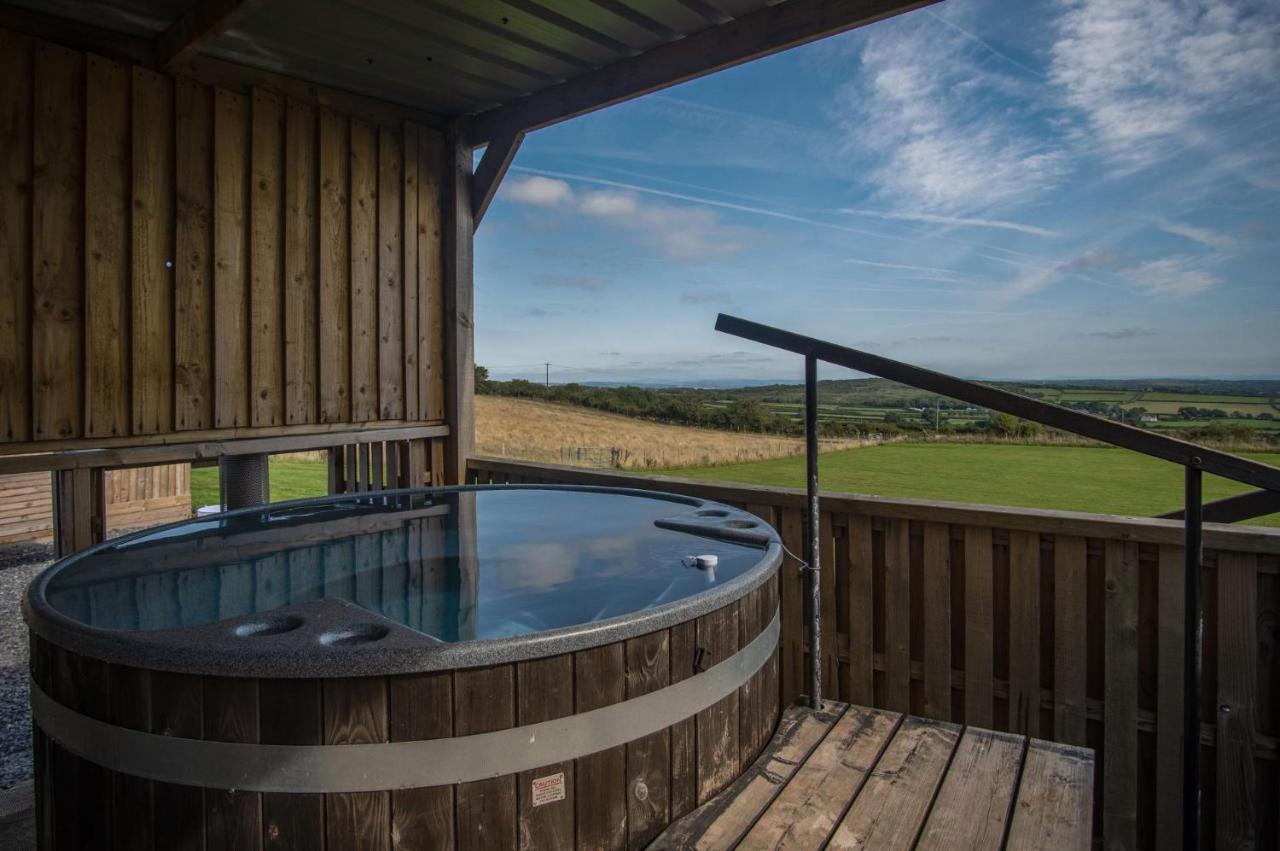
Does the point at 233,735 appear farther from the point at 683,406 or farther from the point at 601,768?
the point at 683,406

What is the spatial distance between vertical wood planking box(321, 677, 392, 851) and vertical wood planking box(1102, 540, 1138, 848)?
2.03 meters

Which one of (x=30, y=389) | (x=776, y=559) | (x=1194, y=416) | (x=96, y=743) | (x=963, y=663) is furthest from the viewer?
(x=1194, y=416)

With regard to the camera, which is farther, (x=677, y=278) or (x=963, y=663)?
(x=677, y=278)

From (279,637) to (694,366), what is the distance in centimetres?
1438

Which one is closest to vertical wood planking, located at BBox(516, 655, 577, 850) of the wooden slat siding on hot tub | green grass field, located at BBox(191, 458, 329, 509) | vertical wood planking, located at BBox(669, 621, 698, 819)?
the wooden slat siding on hot tub

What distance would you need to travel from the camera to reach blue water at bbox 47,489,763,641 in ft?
5.35

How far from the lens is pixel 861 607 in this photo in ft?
8.28

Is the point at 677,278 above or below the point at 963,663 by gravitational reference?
above

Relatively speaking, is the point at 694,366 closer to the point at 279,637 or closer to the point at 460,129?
the point at 460,129

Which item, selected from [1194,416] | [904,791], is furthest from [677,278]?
[904,791]

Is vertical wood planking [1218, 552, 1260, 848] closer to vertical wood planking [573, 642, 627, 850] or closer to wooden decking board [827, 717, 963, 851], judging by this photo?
wooden decking board [827, 717, 963, 851]

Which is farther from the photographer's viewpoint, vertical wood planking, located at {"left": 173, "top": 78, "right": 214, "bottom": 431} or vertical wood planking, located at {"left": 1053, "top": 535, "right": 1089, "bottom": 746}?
vertical wood planking, located at {"left": 173, "top": 78, "right": 214, "bottom": 431}

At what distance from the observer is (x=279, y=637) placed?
4.06 ft

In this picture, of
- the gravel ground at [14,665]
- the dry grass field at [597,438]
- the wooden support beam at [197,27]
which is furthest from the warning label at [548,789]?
the dry grass field at [597,438]
